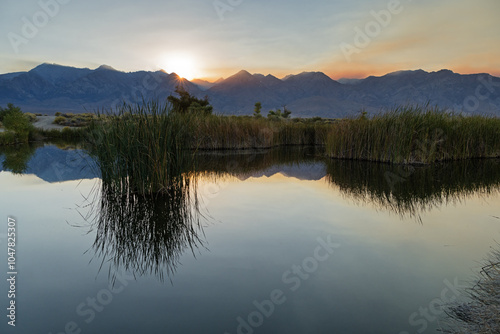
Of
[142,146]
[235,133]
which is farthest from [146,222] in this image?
[235,133]

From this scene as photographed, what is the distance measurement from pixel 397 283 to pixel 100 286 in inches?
118

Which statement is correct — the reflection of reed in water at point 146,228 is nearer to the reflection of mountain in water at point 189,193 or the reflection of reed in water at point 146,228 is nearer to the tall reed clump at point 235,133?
the reflection of mountain in water at point 189,193

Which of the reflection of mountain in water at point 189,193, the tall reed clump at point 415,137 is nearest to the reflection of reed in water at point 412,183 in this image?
the reflection of mountain in water at point 189,193

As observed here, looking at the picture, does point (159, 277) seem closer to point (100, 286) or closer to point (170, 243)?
point (100, 286)

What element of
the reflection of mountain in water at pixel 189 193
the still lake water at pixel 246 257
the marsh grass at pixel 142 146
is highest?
the marsh grass at pixel 142 146

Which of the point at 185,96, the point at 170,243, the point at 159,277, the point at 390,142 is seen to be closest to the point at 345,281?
the point at 159,277

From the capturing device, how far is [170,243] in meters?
4.27

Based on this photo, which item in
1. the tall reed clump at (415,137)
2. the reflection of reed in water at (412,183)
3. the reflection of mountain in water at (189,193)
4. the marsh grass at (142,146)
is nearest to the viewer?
the reflection of mountain in water at (189,193)

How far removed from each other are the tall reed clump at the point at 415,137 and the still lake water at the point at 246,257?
404cm

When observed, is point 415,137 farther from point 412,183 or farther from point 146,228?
point 146,228

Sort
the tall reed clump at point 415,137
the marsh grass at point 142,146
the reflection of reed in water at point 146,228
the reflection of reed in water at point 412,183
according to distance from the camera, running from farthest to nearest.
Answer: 1. the tall reed clump at point 415,137
2. the reflection of reed in water at point 412,183
3. the marsh grass at point 142,146
4. the reflection of reed in water at point 146,228

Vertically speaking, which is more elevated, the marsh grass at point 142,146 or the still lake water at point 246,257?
the marsh grass at point 142,146

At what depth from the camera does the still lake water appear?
105 inches

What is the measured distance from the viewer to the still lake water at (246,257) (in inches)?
105
